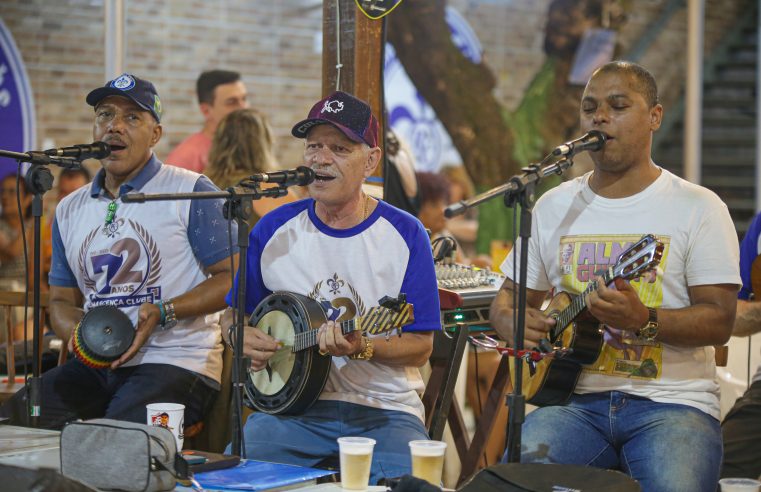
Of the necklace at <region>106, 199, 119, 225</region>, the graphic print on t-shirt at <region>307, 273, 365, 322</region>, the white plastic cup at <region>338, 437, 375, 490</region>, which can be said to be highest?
the necklace at <region>106, 199, 119, 225</region>

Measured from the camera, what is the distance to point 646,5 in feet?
35.7

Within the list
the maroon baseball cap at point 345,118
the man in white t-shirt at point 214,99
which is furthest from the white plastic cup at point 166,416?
the man in white t-shirt at point 214,99

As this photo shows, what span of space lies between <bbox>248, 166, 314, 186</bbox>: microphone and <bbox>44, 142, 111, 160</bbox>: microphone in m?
0.90

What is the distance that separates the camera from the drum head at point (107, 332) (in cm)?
394

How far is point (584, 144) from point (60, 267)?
2.28m

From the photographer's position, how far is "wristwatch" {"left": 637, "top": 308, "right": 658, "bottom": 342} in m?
3.25

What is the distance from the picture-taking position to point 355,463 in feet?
9.01

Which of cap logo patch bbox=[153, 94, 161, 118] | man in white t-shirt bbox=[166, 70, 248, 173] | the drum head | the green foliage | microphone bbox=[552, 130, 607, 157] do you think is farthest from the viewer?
the green foliage

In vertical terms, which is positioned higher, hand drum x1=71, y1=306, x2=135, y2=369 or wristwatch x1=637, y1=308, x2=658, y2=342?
wristwatch x1=637, y1=308, x2=658, y2=342

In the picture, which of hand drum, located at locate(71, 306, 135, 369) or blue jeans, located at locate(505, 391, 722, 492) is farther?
hand drum, located at locate(71, 306, 135, 369)

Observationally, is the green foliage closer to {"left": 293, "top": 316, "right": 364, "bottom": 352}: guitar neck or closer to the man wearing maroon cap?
the man wearing maroon cap

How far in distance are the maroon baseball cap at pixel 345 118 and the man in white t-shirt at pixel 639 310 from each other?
0.75 metres

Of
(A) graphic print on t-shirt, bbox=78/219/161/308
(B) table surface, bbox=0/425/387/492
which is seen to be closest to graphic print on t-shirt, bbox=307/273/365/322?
(B) table surface, bbox=0/425/387/492

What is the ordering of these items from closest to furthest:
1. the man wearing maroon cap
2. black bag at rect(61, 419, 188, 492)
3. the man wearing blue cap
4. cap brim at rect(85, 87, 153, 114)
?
black bag at rect(61, 419, 188, 492) → the man wearing maroon cap → the man wearing blue cap → cap brim at rect(85, 87, 153, 114)
